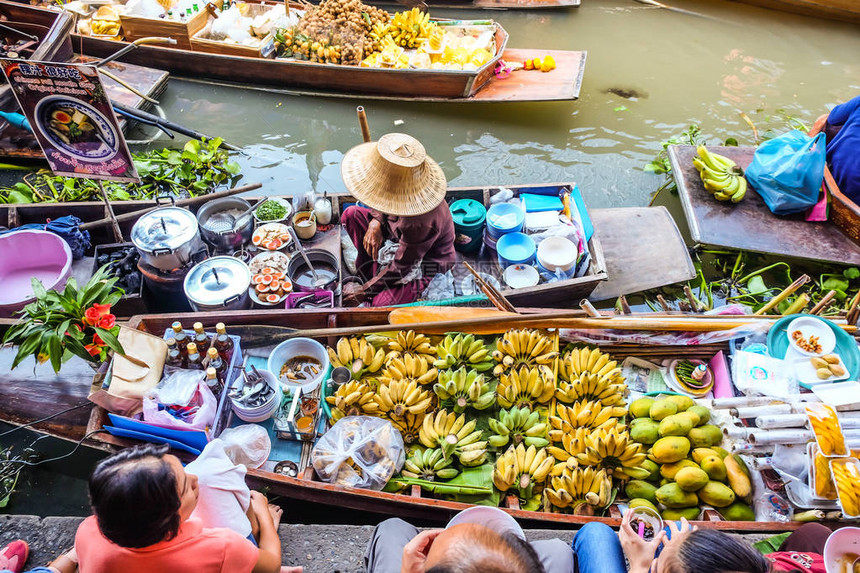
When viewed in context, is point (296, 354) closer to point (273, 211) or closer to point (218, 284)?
point (218, 284)

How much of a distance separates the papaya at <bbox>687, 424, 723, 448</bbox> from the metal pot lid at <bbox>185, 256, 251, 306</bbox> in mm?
3327

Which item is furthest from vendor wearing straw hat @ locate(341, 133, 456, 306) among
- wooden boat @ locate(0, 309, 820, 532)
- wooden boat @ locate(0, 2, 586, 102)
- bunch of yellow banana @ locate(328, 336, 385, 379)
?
wooden boat @ locate(0, 2, 586, 102)

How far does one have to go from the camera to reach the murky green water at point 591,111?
6.53 metres

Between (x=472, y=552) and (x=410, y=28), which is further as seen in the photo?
(x=410, y=28)

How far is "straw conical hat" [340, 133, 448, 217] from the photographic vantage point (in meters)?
3.64

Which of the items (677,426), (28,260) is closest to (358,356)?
(677,426)

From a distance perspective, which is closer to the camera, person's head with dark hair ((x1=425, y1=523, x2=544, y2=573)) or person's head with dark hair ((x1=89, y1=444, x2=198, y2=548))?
person's head with dark hair ((x1=425, y1=523, x2=544, y2=573))

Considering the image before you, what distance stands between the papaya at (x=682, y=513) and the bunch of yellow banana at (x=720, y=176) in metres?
3.61

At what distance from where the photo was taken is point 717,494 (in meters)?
2.90

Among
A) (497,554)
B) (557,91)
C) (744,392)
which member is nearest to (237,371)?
(497,554)

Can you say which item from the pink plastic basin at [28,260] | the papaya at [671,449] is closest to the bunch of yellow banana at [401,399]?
the papaya at [671,449]

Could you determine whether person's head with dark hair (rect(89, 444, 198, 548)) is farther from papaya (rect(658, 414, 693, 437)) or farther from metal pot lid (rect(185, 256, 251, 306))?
papaya (rect(658, 414, 693, 437))

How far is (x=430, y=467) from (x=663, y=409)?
5.14ft

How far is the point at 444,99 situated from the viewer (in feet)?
22.0
